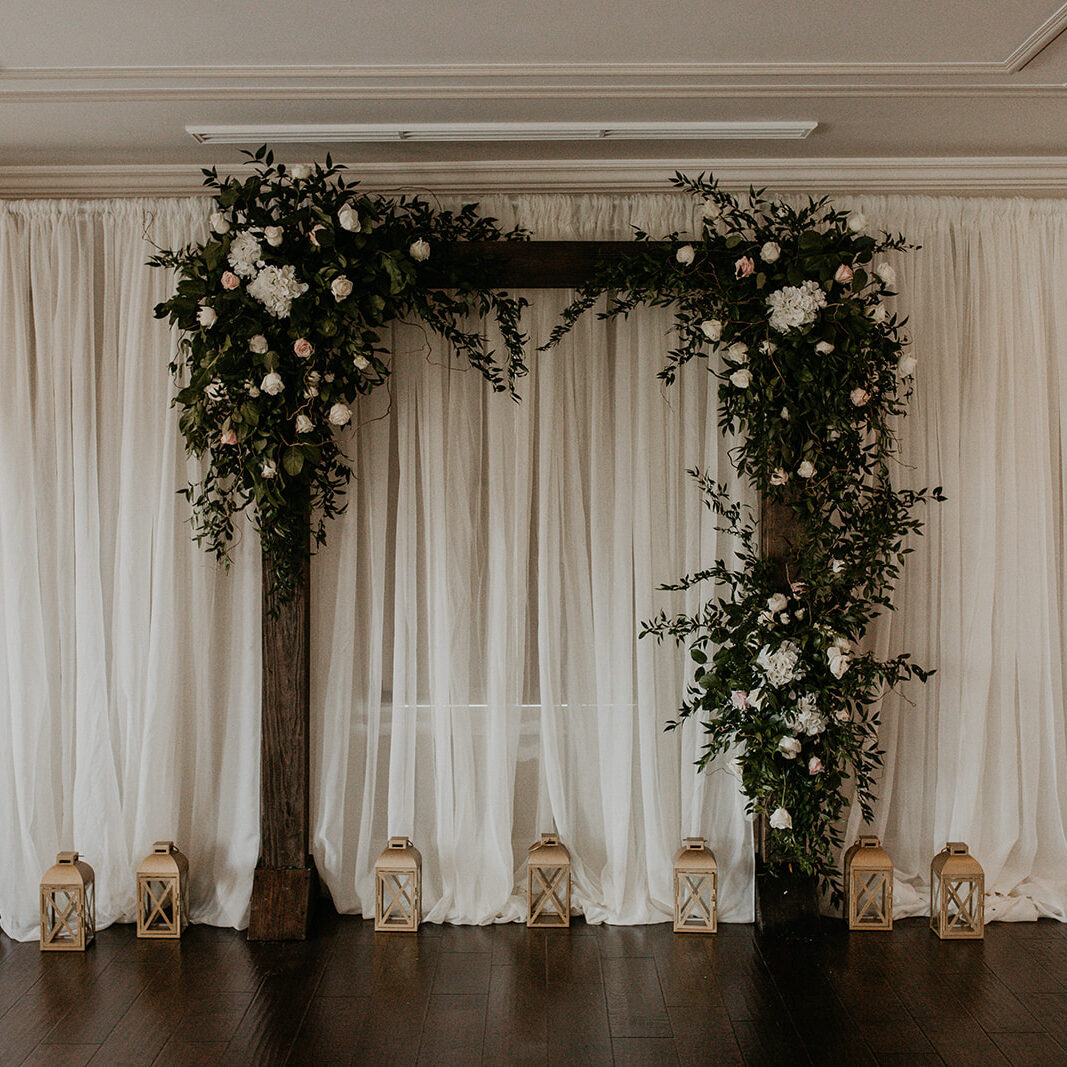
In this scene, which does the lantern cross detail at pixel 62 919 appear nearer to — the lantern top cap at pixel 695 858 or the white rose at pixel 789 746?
the lantern top cap at pixel 695 858

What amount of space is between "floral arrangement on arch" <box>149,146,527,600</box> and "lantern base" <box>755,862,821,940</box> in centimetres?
205

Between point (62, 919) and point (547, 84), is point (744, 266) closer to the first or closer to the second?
point (547, 84)

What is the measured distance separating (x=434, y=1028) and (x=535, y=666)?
1324mm

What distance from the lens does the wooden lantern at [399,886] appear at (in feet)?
11.6

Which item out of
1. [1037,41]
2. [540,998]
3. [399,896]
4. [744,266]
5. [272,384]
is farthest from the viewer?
[399,896]

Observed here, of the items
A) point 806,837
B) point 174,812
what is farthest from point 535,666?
point 174,812

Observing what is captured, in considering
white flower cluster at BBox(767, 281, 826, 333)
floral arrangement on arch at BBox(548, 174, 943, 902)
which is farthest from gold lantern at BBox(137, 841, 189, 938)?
white flower cluster at BBox(767, 281, 826, 333)

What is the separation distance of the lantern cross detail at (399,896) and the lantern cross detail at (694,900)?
0.98 metres

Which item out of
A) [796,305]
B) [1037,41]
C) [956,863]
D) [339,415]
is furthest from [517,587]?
[1037,41]

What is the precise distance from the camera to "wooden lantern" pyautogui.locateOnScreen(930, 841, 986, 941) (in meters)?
3.45

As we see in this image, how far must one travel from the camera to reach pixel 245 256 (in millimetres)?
3260

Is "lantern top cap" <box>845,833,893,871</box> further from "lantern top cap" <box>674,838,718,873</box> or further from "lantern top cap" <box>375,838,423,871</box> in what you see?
"lantern top cap" <box>375,838,423,871</box>

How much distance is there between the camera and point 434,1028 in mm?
2877

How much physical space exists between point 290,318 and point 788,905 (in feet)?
8.86
